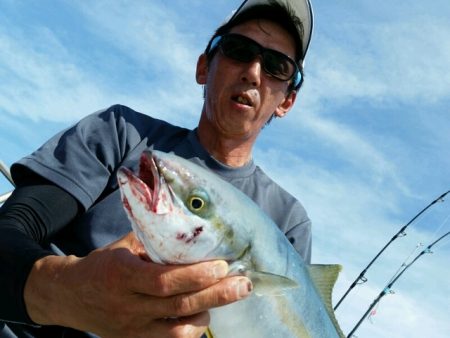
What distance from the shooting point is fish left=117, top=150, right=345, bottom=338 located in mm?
1932

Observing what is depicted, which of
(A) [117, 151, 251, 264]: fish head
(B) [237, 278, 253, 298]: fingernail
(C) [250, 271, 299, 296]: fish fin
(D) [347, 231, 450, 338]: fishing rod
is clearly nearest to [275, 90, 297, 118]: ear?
(A) [117, 151, 251, 264]: fish head

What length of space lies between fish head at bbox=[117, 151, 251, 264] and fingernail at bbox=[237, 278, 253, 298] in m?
0.14

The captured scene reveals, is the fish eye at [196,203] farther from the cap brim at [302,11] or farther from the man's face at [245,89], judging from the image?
the cap brim at [302,11]

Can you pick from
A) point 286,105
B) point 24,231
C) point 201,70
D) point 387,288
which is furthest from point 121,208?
point 387,288

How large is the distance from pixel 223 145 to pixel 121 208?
36.0 inches

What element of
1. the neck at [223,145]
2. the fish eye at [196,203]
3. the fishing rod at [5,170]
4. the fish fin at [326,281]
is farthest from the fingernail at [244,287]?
the fishing rod at [5,170]

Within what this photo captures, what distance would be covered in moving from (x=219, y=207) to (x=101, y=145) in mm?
1287

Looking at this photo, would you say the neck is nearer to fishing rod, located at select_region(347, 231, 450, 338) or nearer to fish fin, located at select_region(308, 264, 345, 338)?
fish fin, located at select_region(308, 264, 345, 338)

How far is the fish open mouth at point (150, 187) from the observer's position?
1.92m

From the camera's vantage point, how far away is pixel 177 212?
1976 millimetres

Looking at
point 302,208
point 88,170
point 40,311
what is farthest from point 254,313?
point 302,208

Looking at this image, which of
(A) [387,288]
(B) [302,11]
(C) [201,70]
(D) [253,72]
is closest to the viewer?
(D) [253,72]

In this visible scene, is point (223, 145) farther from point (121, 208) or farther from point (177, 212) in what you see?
point (177, 212)

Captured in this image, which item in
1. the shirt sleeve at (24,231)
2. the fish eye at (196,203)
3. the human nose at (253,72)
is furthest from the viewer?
the human nose at (253,72)
